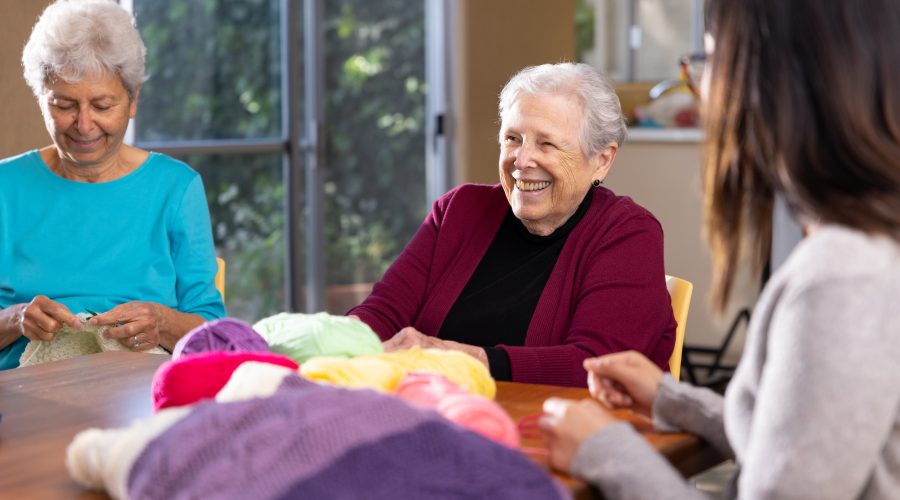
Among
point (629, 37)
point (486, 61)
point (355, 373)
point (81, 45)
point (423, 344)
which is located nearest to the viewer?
point (355, 373)

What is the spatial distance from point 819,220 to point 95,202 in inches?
68.2

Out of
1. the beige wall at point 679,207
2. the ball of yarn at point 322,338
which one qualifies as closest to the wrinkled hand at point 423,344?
the ball of yarn at point 322,338

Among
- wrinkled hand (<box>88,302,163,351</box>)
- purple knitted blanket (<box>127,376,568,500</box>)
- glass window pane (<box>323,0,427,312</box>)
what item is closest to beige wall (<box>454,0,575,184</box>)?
glass window pane (<box>323,0,427,312</box>)

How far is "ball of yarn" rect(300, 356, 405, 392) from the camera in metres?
1.38

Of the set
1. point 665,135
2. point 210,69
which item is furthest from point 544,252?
point 665,135

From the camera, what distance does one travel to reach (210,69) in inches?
175

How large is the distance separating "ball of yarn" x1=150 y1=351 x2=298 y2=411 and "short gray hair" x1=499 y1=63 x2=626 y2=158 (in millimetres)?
984

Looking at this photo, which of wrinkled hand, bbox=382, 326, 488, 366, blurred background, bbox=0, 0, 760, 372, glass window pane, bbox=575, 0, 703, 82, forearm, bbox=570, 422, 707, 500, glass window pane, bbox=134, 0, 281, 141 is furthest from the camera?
glass window pane, bbox=575, 0, 703, 82

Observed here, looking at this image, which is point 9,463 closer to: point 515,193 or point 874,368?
point 874,368

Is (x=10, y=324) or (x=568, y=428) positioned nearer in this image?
(x=568, y=428)

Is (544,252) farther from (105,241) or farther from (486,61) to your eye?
(486,61)

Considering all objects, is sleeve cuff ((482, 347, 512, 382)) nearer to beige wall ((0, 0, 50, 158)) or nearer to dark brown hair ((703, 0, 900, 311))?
dark brown hair ((703, 0, 900, 311))

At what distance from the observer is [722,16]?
47.0 inches

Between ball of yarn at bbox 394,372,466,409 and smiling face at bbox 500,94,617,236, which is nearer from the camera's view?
ball of yarn at bbox 394,372,466,409
